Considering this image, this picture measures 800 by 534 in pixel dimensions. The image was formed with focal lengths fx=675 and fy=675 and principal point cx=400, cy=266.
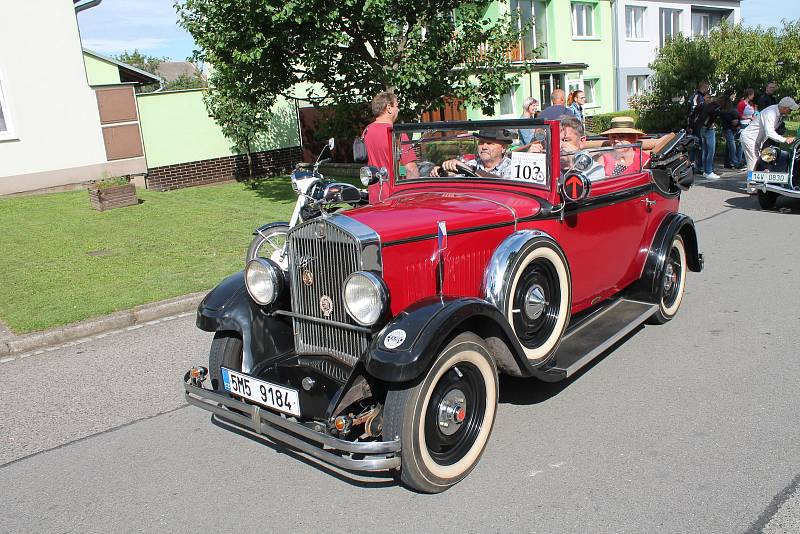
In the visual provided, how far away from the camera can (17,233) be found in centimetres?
962

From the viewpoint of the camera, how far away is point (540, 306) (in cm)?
411

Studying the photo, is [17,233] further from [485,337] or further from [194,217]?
[485,337]

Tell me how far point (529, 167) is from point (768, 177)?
7.25 m

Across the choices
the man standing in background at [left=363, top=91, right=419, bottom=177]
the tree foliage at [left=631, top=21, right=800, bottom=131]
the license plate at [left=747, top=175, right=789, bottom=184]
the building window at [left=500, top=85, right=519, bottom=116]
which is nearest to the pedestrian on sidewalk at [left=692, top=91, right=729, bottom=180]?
the license plate at [left=747, top=175, right=789, bottom=184]

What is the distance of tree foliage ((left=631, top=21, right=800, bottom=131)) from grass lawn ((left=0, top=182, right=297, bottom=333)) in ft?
44.4

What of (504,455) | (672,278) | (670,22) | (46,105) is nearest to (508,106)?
(670,22)

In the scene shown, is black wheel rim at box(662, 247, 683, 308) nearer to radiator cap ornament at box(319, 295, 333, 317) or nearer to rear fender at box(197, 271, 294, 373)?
radiator cap ornament at box(319, 295, 333, 317)

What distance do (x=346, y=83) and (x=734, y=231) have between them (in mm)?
6151

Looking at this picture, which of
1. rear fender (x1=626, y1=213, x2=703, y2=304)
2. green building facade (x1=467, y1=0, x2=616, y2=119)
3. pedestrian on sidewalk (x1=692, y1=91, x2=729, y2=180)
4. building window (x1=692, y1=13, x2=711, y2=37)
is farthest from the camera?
building window (x1=692, y1=13, x2=711, y2=37)

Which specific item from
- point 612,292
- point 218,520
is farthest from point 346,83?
point 218,520

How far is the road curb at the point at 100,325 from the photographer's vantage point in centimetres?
566

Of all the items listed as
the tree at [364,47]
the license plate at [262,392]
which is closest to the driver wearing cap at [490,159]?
the license plate at [262,392]

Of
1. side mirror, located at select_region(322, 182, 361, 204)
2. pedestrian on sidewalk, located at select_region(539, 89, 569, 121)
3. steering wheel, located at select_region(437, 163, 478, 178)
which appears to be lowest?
side mirror, located at select_region(322, 182, 361, 204)

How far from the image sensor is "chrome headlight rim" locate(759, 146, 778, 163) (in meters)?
10.1
